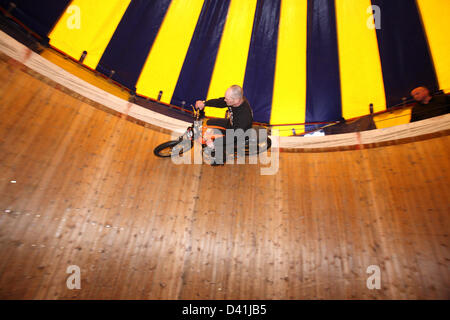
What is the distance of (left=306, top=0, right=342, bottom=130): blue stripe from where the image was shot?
3.62 metres

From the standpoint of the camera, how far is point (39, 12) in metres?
2.67

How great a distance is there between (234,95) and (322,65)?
8.04 feet

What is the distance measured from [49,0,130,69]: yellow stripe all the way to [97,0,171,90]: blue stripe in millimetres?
90

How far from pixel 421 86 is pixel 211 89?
3.67m

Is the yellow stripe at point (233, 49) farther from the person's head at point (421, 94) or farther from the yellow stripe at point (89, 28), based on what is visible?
the person's head at point (421, 94)

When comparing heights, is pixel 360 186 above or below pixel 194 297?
above

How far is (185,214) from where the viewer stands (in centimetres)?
301

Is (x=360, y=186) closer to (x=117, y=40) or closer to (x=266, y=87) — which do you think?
(x=266, y=87)

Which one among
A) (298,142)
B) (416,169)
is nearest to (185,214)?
(298,142)

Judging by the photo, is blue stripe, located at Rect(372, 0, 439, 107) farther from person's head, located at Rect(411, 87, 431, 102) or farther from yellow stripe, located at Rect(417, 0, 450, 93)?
person's head, located at Rect(411, 87, 431, 102)

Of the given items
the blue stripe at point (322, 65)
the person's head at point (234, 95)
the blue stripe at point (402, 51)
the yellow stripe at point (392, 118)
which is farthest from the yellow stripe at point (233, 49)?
the yellow stripe at point (392, 118)

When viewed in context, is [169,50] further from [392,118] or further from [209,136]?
[392,118]

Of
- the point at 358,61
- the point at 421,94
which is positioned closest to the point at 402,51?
the point at 358,61

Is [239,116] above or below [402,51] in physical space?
below
